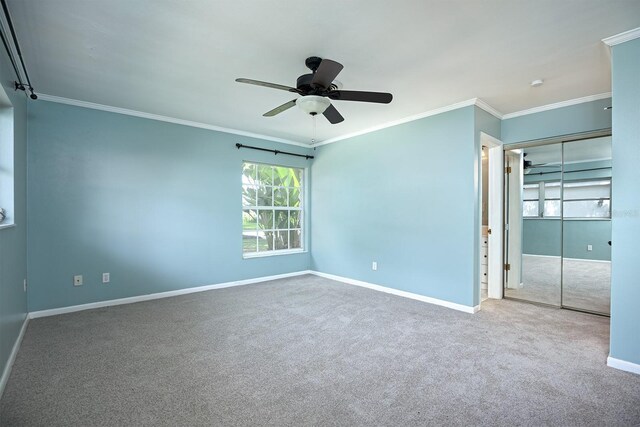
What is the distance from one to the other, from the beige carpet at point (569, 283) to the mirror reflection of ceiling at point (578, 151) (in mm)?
1501

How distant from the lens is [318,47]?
2.40 meters

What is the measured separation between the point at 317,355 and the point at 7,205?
9.63 feet

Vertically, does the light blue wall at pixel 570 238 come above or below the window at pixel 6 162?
below

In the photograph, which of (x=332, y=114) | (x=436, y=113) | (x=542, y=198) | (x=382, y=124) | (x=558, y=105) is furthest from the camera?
(x=542, y=198)

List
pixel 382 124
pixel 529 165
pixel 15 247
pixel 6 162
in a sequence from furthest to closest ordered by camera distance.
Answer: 1. pixel 529 165
2. pixel 382 124
3. pixel 15 247
4. pixel 6 162

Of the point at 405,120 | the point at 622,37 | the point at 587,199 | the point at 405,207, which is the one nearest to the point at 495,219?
the point at 405,207

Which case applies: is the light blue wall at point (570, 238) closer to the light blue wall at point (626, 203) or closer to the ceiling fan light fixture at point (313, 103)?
the light blue wall at point (626, 203)

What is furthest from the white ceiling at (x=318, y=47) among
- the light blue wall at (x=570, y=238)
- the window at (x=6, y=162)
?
the light blue wall at (x=570, y=238)

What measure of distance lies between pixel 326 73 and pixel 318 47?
0.43 m

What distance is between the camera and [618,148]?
2271 mm

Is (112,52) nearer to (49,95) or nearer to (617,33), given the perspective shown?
(49,95)

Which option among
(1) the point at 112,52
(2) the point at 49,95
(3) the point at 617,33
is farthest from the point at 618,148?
(2) the point at 49,95

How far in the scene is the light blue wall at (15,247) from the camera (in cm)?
218

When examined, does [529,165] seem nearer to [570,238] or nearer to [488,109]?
[570,238]
